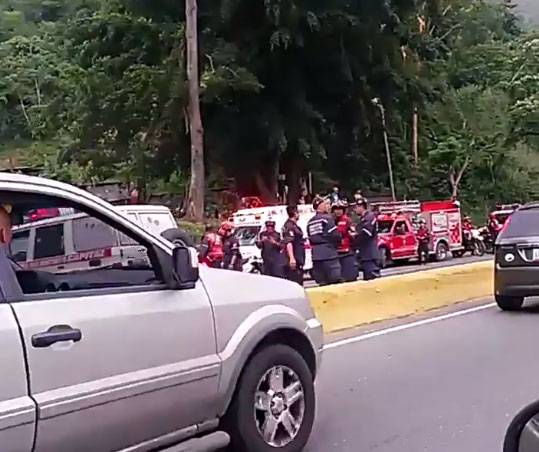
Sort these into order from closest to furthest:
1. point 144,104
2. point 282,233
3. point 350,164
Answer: point 282,233
point 144,104
point 350,164

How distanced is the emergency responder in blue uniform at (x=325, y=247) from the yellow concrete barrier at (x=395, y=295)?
119cm

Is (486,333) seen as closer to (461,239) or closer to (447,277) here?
(447,277)

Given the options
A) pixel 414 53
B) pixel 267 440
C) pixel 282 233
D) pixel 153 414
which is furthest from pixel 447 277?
pixel 414 53

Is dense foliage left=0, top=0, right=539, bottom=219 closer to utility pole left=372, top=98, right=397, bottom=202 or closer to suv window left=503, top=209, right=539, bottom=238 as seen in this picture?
utility pole left=372, top=98, right=397, bottom=202

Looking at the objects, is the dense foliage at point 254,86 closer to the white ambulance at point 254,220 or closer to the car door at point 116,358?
the white ambulance at point 254,220

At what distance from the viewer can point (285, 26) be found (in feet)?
106

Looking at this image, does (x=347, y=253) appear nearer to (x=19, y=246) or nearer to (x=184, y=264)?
(x=184, y=264)

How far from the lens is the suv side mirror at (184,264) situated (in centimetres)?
552

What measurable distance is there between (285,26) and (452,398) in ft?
83.0

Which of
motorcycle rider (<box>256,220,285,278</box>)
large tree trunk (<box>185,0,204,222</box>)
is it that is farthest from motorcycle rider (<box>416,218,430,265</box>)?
motorcycle rider (<box>256,220,285,278</box>)

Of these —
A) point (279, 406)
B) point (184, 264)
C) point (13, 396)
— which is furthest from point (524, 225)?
point (13, 396)

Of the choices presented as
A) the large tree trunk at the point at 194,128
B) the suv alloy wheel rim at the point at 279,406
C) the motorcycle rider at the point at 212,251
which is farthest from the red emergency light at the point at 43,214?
the large tree trunk at the point at 194,128

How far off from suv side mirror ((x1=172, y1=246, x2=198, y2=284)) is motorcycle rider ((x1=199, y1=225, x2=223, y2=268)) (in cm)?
1383

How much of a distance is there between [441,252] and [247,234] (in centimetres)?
1020
